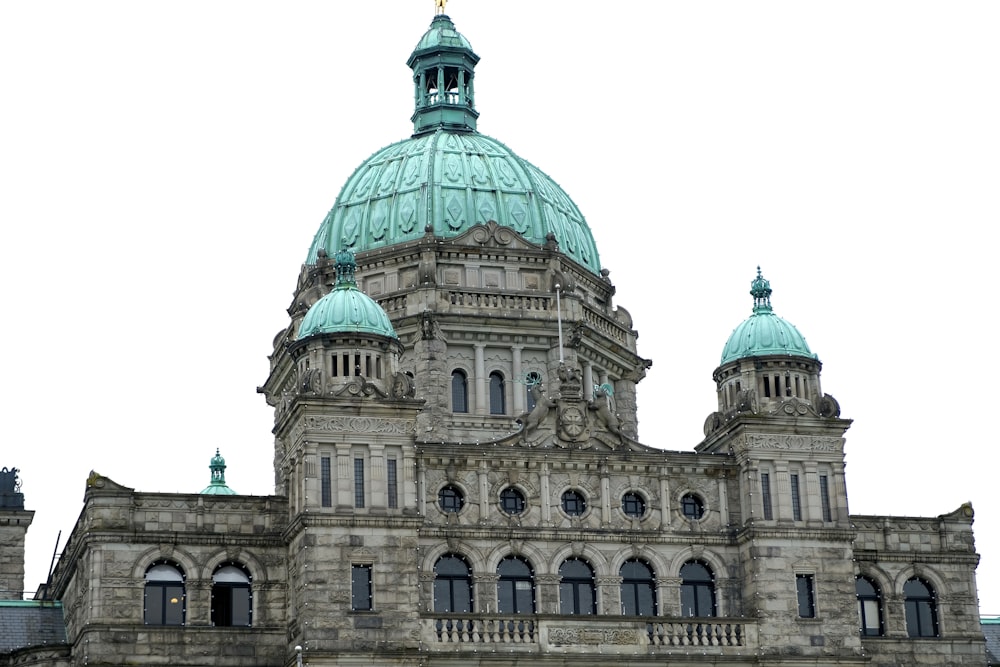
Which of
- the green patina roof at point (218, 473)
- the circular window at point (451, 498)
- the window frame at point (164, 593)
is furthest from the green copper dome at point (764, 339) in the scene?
the green patina roof at point (218, 473)

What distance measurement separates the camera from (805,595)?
68.3 m

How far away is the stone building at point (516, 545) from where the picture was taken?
6494cm

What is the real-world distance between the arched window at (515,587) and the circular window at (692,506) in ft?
21.0

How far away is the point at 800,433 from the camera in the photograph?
229 feet

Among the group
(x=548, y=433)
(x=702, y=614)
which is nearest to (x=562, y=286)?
(x=548, y=433)

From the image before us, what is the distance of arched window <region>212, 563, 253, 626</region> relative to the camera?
66.8 meters

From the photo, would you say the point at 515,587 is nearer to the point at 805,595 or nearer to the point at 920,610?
the point at 805,595

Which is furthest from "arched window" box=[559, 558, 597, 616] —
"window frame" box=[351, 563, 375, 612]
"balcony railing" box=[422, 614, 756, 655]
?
"window frame" box=[351, 563, 375, 612]

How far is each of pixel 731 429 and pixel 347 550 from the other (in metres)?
15.1

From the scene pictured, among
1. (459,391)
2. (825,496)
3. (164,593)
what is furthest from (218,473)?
(825,496)

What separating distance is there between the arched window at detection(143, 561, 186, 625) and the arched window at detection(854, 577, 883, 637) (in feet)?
82.1

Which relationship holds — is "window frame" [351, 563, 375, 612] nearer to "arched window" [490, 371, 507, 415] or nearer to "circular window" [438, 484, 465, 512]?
"circular window" [438, 484, 465, 512]

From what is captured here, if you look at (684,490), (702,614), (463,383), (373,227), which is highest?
(373,227)

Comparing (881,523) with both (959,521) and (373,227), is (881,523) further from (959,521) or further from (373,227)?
(373,227)
